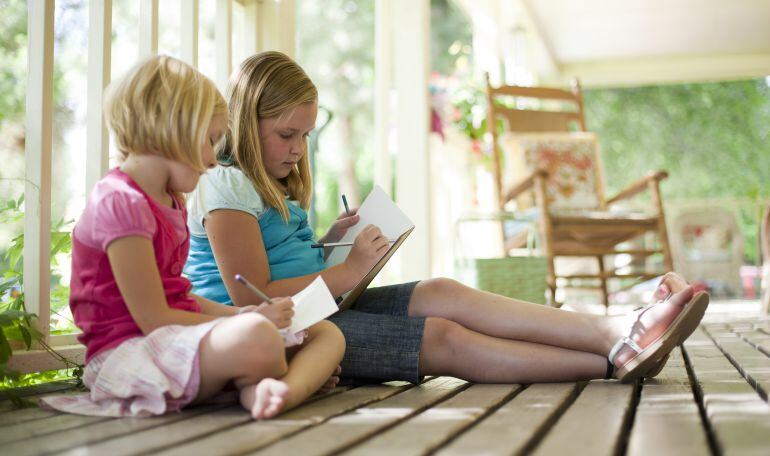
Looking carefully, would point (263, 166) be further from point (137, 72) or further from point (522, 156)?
point (522, 156)

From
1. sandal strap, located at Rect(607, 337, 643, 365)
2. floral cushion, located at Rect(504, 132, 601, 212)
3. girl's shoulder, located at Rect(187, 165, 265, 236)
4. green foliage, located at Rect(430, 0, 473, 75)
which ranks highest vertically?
green foliage, located at Rect(430, 0, 473, 75)

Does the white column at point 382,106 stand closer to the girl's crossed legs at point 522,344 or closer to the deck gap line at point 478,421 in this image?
the girl's crossed legs at point 522,344

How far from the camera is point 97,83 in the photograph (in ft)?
5.32

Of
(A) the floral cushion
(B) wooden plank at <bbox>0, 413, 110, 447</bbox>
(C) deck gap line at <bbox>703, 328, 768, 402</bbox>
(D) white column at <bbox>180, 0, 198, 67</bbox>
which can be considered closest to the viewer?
(B) wooden plank at <bbox>0, 413, 110, 447</bbox>

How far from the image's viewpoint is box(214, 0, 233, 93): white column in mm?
2064

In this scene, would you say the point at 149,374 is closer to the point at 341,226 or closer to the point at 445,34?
the point at 341,226

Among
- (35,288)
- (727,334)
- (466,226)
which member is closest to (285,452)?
(35,288)

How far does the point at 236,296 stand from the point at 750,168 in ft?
36.8

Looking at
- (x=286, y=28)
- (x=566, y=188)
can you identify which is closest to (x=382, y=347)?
(x=286, y=28)

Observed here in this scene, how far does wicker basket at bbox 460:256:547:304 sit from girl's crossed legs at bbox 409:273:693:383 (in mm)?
2012

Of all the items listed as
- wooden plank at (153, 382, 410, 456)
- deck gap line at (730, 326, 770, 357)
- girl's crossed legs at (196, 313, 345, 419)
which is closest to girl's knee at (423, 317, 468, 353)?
wooden plank at (153, 382, 410, 456)

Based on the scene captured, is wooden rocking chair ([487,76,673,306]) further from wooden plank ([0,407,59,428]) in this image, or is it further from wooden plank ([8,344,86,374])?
wooden plank ([0,407,59,428])

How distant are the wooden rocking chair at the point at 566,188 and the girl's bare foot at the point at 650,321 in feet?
6.82

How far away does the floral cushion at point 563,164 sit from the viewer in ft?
14.6
